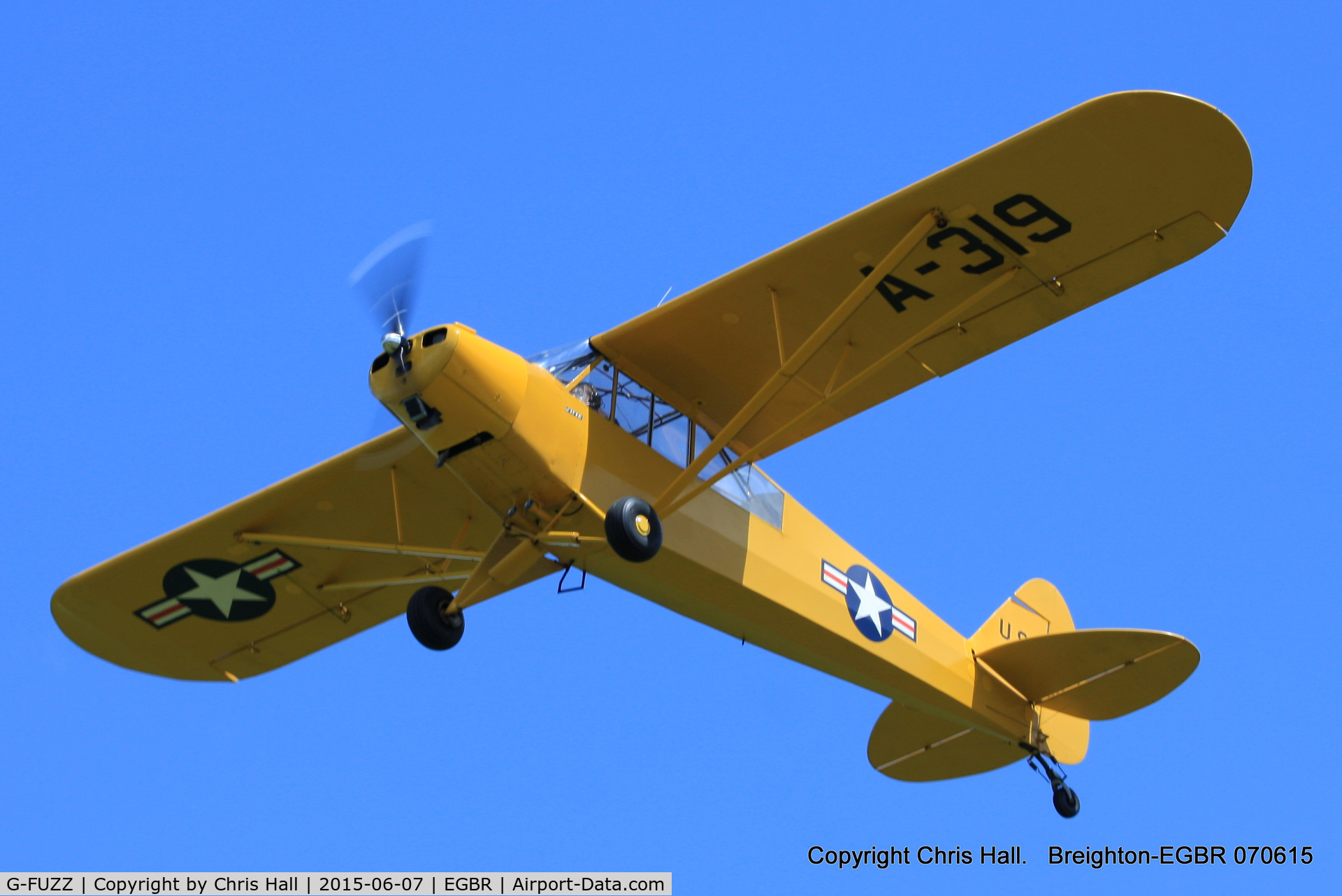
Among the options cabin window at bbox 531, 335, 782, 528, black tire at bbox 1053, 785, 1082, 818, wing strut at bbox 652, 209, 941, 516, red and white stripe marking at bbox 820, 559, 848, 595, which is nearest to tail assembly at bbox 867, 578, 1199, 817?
black tire at bbox 1053, 785, 1082, 818

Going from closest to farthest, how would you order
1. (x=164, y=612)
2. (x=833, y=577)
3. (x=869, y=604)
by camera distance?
(x=833, y=577) → (x=869, y=604) → (x=164, y=612)

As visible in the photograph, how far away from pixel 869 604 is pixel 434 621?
3657 millimetres

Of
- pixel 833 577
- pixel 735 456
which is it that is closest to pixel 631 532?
pixel 735 456

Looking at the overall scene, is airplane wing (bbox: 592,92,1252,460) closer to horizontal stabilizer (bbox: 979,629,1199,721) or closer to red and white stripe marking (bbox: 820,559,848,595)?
red and white stripe marking (bbox: 820,559,848,595)

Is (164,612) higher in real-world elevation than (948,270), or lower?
lower

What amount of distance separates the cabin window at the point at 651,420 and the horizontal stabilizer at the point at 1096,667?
3.10 metres

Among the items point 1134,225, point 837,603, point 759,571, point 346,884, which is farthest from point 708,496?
point 346,884

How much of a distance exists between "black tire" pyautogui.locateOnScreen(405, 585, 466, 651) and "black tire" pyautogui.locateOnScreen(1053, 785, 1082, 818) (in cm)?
603

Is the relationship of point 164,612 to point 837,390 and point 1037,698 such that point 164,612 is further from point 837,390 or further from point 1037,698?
point 1037,698

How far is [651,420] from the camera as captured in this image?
9.89m

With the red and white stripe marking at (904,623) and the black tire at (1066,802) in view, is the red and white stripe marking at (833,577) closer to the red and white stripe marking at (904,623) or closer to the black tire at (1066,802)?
the red and white stripe marking at (904,623)

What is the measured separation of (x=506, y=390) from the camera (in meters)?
8.72

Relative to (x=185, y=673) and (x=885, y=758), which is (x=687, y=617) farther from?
(x=185, y=673)

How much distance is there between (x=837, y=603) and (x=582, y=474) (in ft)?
8.69
